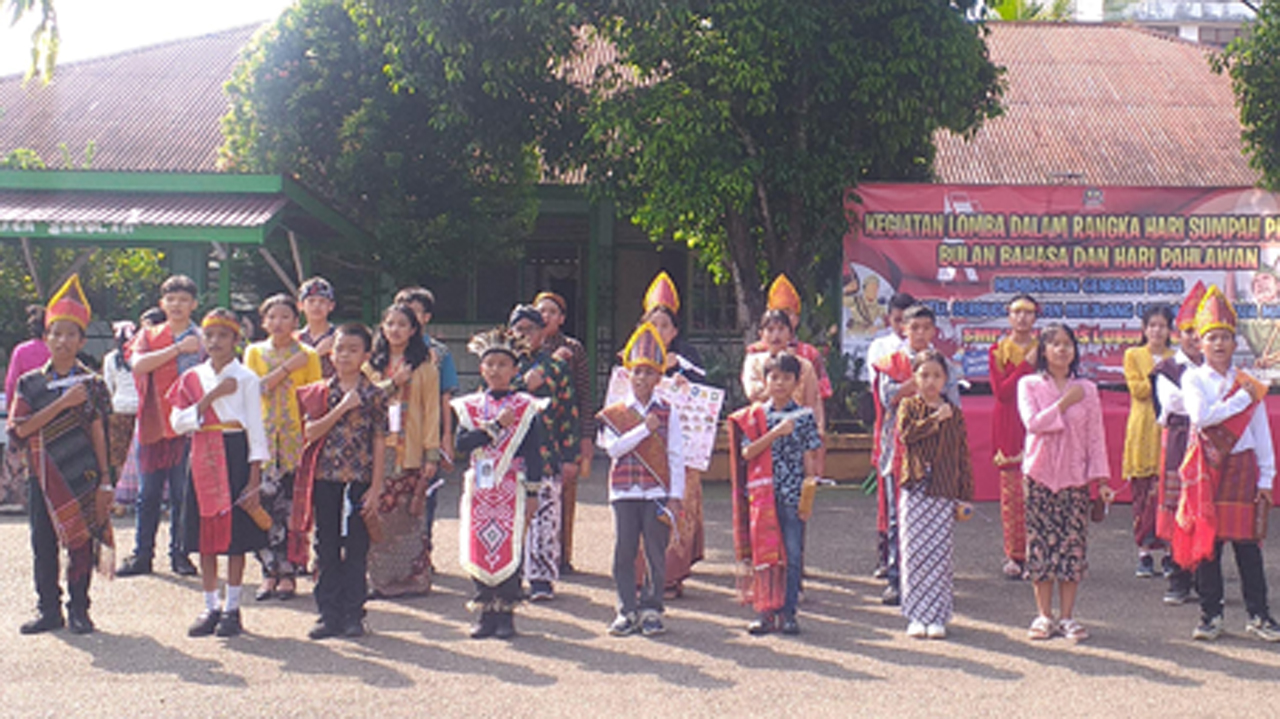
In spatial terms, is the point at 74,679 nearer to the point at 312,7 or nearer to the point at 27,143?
the point at 312,7

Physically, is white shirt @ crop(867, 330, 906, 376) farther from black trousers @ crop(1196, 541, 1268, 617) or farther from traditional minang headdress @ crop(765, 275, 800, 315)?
black trousers @ crop(1196, 541, 1268, 617)

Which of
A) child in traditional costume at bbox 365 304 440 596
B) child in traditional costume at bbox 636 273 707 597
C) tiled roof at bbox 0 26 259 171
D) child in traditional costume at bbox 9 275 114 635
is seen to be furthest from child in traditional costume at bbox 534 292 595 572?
tiled roof at bbox 0 26 259 171

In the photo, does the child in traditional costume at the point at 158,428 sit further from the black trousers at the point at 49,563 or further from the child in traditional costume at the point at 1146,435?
the child in traditional costume at the point at 1146,435

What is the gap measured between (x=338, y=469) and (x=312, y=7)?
10114mm

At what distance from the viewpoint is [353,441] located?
6355 mm

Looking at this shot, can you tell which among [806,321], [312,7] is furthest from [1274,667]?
[312,7]

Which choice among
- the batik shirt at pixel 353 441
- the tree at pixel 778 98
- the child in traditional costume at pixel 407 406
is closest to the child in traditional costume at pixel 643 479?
the child in traditional costume at pixel 407 406

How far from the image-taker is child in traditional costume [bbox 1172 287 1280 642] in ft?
20.9

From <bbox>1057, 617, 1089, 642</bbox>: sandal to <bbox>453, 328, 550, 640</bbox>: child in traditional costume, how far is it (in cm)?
274

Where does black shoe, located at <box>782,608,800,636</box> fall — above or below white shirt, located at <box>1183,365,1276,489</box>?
below

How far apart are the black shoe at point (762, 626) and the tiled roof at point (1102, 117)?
549 inches

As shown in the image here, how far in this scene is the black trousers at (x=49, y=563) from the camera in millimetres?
6473

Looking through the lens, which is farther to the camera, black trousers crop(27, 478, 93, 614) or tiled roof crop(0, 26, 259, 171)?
tiled roof crop(0, 26, 259, 171)

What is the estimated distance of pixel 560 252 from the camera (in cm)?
1947
